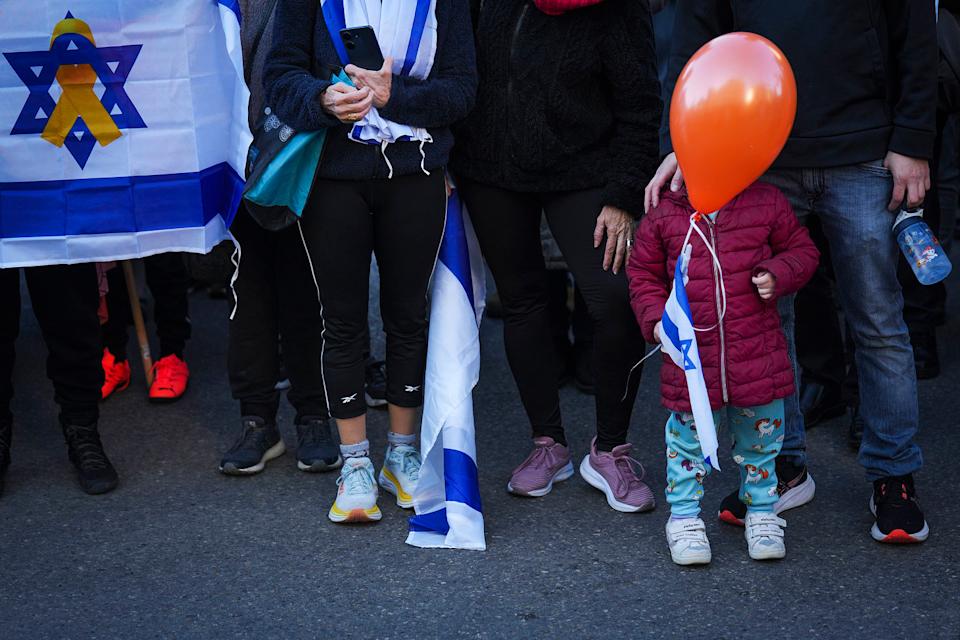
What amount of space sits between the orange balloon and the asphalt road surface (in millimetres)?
1089

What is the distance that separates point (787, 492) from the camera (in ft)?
11.6

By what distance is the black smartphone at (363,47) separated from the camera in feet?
10.3

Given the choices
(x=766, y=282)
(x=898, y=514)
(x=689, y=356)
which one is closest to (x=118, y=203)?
(x=689, y=356)

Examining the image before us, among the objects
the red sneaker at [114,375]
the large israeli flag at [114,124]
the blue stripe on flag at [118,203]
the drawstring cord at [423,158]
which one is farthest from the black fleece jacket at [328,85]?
the red sneaker at [114,375]

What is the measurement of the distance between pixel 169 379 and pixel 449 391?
177 cm

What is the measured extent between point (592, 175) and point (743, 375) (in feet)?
2.60

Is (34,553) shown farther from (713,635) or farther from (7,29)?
(713,635)

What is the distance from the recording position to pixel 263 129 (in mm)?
3451

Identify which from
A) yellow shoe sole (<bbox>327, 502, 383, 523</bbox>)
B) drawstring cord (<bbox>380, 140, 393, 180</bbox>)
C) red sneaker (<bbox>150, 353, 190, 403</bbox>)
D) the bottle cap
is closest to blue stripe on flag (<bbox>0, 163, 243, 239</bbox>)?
drawstring cord (<bbox>380, 140, 393, 180</bbox>)

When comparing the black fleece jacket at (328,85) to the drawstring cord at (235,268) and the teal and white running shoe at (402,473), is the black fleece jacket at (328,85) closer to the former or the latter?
Result: the drawstring cord at (235,268)

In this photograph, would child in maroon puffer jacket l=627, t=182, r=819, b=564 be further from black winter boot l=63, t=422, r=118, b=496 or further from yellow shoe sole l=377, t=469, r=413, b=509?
black winter boot l=63, t=422, r=118, b=496

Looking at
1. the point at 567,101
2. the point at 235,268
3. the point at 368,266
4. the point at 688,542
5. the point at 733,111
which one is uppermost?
the point at 733,111

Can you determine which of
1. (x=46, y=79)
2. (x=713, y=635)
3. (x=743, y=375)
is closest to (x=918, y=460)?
(x=743, y=375)

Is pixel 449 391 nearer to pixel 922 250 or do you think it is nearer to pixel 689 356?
pixel 689 356
